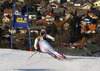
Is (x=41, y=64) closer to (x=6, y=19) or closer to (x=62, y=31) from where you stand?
(x=62, y=31)

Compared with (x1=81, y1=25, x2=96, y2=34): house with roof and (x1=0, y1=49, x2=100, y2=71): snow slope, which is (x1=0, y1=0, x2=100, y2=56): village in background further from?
(x1=0, y1=49, x2=100, y2=71): snow slope

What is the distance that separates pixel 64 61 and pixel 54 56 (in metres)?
0.32

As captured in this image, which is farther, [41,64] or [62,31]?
[62,31]

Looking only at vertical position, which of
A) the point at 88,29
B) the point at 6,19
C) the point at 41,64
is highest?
the point at 41,64

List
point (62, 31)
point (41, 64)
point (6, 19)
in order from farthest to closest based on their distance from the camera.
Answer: point (6, 19) → point (62, 31) → point (41, 64)

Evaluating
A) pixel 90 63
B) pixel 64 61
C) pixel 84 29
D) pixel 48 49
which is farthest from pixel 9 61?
pixel 84 29

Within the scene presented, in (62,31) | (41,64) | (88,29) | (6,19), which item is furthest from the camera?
(6,19)

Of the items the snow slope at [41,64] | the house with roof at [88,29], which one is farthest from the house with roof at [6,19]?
the snow slope at [41,64]

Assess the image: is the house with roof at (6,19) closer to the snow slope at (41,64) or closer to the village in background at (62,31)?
the village in background at (62,31)

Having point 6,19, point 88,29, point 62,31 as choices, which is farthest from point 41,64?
point 6,19

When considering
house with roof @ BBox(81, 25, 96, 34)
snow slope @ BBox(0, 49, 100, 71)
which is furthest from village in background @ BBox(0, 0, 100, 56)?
snow slope @ BBox(0, 49, 100, 71)

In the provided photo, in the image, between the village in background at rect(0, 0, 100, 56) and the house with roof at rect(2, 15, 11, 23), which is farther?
the house with roof at rect(2, 15, 11, 23)

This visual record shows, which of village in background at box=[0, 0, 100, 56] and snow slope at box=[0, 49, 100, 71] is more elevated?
snow slope at box=[0, 49, 100, 71]

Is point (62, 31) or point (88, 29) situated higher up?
point (62, 31)
